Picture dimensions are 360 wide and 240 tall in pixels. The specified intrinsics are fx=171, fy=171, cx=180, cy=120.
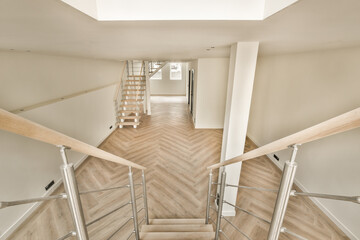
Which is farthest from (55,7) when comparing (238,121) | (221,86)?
(221,86)

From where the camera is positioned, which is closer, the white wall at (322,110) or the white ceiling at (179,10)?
the white ceiling at (179,10)

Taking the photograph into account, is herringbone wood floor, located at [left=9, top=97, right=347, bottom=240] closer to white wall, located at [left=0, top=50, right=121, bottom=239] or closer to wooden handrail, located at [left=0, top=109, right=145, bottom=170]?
white wall, located at [left=0, top=50, right=121, bottom=239]

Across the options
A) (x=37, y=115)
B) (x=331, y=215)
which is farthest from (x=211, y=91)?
(x=37, y=115)

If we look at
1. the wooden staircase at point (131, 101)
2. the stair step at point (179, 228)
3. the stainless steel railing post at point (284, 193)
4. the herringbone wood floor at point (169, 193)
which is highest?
the stainless steel railing post at point (284, 193)

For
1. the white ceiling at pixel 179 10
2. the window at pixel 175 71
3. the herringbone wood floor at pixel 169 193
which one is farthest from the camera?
the window at pixel 175 71

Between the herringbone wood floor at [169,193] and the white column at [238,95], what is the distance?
927 millimetres

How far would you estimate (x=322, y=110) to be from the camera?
2.69 metres

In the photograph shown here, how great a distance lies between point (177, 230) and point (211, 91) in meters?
4.56

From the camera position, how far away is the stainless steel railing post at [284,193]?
0.69 meters

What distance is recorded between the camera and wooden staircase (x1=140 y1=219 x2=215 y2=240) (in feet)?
6.26

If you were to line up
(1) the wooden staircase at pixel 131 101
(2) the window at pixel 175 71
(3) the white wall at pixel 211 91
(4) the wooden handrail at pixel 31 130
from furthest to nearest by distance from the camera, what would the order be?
(2) the window at pixel 175 71 → (1) the wooden staircase at pixel 131 101 → (3) the white wall at pixel 211 91 → (4) the wooden handrail at pixel 31 130

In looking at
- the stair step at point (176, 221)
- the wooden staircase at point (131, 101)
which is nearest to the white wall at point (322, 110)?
the stair step at point (176, 221)

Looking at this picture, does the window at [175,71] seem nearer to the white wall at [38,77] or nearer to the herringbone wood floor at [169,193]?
the herringbone wood floor at [169,193]

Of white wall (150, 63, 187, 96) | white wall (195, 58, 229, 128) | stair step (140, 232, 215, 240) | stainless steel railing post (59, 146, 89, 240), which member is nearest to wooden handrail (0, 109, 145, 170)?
stainless steel railing post (59, 146, 89, 240)
